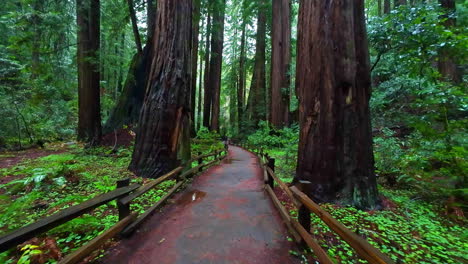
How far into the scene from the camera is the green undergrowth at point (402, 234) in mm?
3002

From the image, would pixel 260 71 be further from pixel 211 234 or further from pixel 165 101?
pixel 211 234

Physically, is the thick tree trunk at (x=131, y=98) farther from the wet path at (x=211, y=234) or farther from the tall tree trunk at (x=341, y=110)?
the tall tree trunk at (x=341, y=110)

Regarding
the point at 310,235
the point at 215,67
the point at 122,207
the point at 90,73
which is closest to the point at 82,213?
the point at 122,207

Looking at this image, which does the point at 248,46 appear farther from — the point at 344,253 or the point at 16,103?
the point at 344,253

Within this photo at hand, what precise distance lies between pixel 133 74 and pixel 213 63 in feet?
34.5

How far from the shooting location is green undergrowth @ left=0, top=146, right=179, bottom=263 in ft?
10.3

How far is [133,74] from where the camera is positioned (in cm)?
1276

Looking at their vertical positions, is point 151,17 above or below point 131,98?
above

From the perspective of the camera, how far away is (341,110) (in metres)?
4.62

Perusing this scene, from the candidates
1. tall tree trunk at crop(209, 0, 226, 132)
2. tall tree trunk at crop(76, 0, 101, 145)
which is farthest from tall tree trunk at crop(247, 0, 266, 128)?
tall tree trunk at crop(76, 0, 101, 145)

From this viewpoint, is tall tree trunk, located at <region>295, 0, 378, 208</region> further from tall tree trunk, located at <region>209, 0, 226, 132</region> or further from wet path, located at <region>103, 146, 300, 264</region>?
tall tree trunk, located at <region>209, 0, 226, 132</region>

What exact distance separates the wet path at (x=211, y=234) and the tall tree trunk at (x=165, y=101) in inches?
64.5

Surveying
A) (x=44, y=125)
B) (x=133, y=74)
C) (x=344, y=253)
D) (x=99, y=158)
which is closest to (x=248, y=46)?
(x=133, y=74)

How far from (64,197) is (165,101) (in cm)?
328
